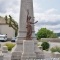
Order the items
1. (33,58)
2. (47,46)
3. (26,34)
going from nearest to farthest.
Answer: (33,58), (26,34), (47,46)

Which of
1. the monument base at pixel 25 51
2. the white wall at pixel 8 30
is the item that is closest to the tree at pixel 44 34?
the white wall at pixel 8 30

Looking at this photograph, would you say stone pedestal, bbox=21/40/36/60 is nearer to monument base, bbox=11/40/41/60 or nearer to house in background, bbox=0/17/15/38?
monument base, bbox=11/40/41/60

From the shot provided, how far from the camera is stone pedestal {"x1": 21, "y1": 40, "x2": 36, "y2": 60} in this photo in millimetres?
23641

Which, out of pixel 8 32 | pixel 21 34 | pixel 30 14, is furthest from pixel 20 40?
pixel 8 32

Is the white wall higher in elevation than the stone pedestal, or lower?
higher

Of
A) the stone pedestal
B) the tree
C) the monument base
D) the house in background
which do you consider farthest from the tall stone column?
the tree

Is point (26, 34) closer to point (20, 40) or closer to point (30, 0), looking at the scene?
point (20, 40)

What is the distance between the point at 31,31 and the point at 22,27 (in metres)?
1.82

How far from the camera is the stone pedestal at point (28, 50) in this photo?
23.6 metres

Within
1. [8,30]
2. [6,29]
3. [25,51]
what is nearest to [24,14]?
[25,51]

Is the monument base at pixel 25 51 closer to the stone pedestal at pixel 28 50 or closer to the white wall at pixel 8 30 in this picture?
the stone pedestal at pixel 28 50

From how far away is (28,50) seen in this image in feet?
78.2

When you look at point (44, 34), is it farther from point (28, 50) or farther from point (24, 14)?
point (28, 50)

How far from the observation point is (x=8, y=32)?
2894 inches
